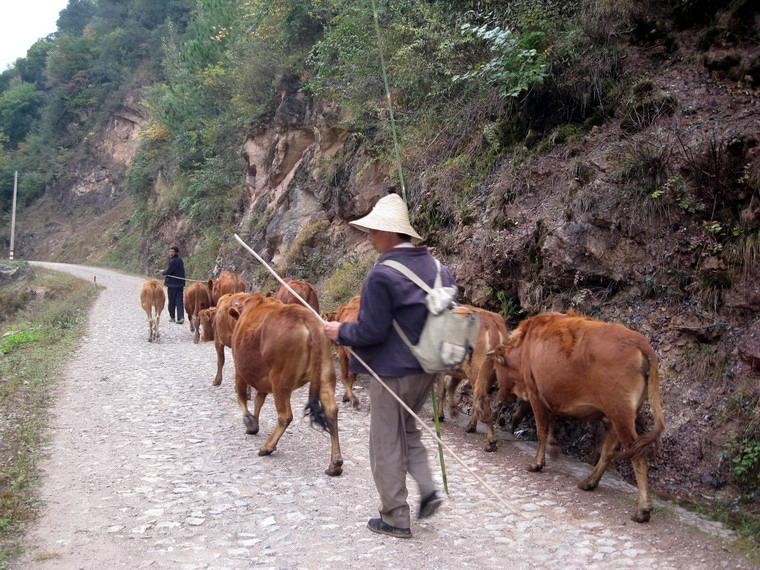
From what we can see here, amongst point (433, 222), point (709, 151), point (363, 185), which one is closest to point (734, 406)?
point (709, 151)

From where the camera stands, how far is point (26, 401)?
30.3 feet

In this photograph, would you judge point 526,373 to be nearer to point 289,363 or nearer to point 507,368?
point 507,368

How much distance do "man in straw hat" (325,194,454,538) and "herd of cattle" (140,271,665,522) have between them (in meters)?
0.43

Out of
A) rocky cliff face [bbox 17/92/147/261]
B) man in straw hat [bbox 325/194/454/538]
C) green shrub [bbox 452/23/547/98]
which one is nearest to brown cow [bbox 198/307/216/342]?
green shrub [bbox 452/23/547/98]

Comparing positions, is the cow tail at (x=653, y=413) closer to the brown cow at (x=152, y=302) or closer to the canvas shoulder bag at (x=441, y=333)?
the canvas shoulder bag at (x=441, y=333)

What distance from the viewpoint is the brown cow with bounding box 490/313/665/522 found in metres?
5.50

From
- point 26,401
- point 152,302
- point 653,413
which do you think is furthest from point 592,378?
point 152,302

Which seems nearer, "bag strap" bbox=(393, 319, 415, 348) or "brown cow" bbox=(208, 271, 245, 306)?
"bag strap" bbox=(393, 319, 415, 348)

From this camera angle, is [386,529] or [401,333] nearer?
[401,333]

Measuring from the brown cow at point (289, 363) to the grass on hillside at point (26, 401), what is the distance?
2.28 m

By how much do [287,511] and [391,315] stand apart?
197 cm

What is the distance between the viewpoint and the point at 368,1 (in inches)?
628

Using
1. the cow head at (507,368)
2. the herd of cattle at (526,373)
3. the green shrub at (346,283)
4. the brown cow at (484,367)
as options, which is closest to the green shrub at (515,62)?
the brown cow at (484,367)

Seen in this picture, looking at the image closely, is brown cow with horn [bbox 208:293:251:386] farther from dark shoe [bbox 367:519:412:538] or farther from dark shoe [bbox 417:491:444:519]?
dark shoe [bbox 417:491:444:519]
